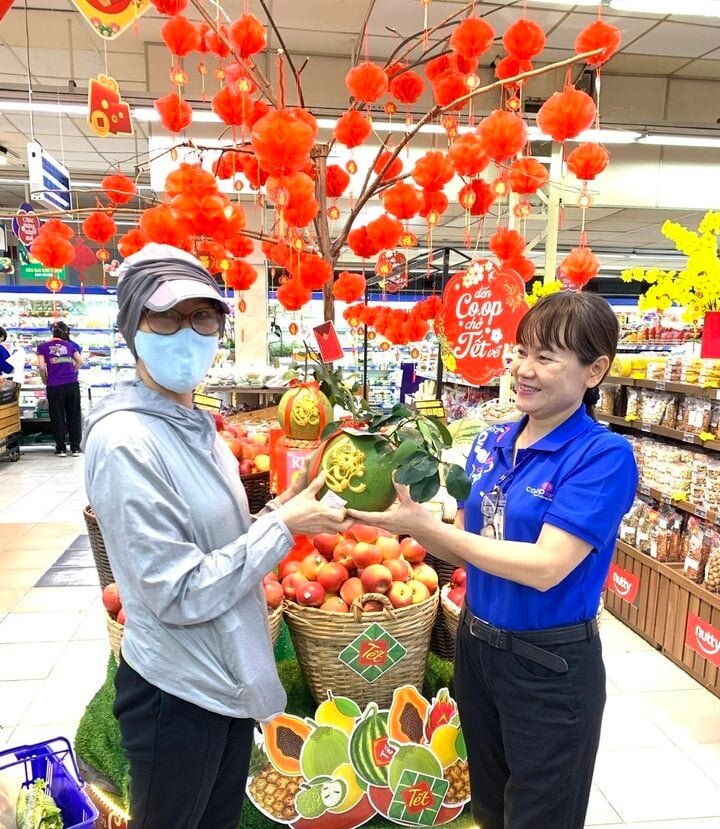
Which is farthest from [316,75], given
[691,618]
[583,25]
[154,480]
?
[154,480]

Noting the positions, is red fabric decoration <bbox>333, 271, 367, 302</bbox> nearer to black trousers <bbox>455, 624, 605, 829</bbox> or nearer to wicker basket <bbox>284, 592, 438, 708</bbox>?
wicker basket <bbox>284, 592, 438, 708</bbox>

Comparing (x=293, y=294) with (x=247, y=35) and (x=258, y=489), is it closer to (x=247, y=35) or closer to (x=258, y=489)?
(x=258, y=489)

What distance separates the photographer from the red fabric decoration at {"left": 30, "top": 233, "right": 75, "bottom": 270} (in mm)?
4281

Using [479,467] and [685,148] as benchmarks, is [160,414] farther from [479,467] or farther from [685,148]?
[685,148]

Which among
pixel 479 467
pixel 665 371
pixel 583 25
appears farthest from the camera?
pixel 583 25

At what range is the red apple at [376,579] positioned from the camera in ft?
6.31

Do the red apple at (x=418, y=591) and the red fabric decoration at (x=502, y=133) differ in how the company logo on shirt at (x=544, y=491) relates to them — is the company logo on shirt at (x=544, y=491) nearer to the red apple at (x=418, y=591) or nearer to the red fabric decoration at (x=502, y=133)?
the red apple at (x=418, y=591)

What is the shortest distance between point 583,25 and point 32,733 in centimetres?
643

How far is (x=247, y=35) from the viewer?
2504mm

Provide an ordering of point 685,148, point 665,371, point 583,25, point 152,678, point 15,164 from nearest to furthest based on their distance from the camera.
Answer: point 152,678 < point 665,371 < point 583,25 < point 685,148 < point 15,164

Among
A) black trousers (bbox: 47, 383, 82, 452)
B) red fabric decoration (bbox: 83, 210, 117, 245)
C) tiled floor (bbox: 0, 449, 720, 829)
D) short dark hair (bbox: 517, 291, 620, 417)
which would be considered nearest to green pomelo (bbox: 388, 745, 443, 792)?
tiled floor (bbox: 0, 449, 720, 829)

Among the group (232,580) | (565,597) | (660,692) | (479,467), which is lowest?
(660,692)

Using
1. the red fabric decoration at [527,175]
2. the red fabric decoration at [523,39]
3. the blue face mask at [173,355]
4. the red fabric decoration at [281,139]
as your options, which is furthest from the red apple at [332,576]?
the red fabric decoration at [523,39]

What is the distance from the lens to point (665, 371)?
366cm
